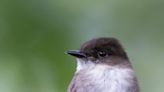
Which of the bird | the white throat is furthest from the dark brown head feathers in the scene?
the white throat

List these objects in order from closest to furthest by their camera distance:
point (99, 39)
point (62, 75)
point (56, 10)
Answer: point (99, 39), point (62, 75), point (56, 10)

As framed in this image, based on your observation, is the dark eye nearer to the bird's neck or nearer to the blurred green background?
the bird's neck

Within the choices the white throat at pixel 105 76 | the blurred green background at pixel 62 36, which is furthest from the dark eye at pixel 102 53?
the blurred green background at pixel 62 36

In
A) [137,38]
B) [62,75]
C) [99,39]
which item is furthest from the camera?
[137,38]

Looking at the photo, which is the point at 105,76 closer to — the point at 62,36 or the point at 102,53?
the point at 102,53

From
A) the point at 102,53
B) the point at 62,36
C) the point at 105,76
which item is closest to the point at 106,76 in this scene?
the point at 105,76

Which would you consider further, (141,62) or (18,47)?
(141,62)

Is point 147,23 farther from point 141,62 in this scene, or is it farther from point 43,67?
point 43,67

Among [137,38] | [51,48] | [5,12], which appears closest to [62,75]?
[51,48]
